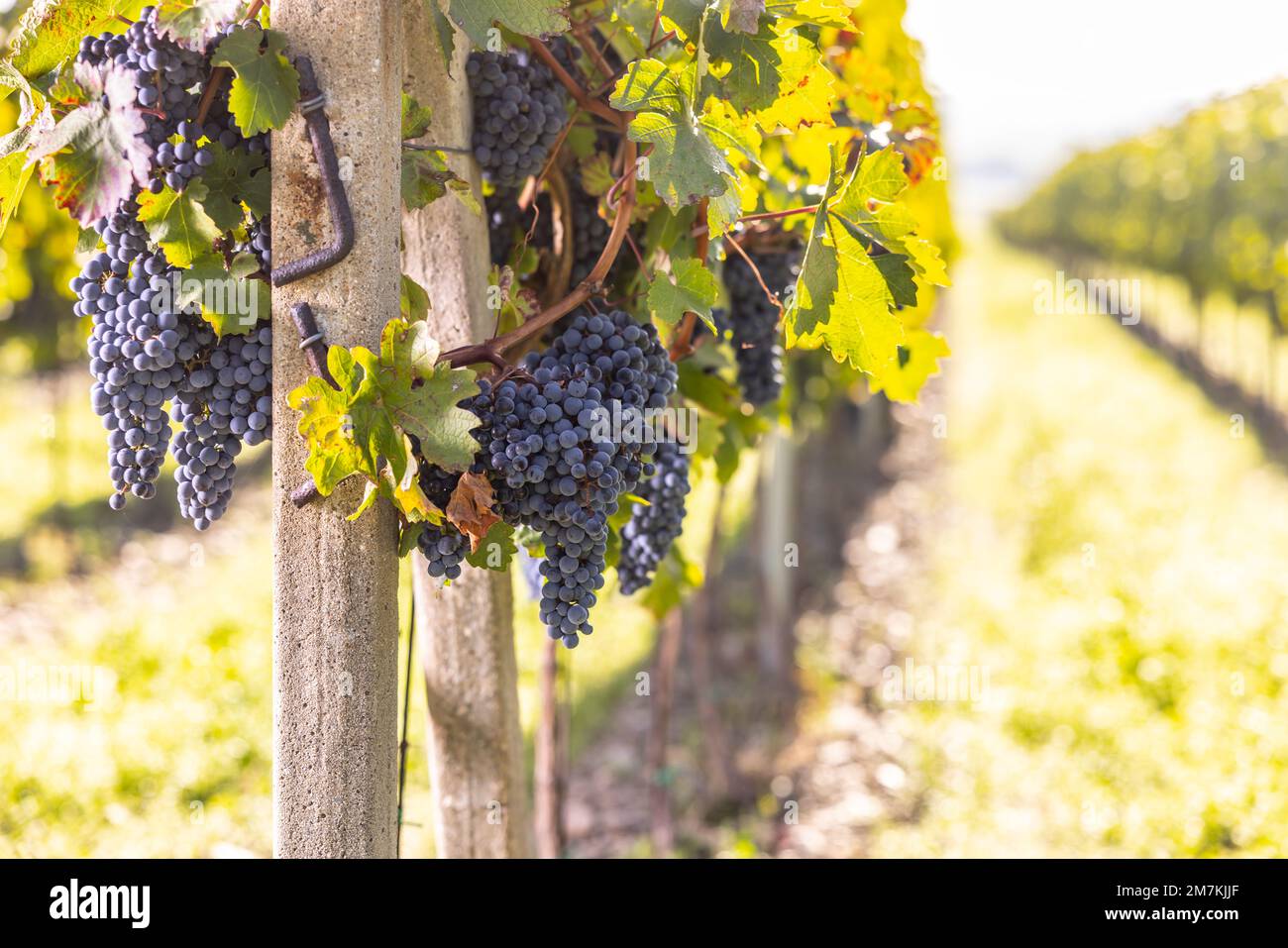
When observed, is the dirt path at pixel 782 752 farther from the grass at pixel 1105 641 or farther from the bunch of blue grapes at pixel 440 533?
the bunch of blue grapes at pixel 440 533

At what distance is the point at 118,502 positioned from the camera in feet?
4.69

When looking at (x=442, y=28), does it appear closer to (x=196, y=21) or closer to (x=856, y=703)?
(x=196, y=21)

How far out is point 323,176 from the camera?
1.31m

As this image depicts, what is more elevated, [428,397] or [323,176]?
[323,176]

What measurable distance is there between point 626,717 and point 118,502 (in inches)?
201

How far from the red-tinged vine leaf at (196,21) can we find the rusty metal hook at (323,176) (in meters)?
0.10

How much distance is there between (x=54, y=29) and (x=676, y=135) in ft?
2.63

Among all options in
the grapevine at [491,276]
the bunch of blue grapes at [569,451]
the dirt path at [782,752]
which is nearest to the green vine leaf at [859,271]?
the grapevine at [491,276]

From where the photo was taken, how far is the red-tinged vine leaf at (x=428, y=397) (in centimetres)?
128

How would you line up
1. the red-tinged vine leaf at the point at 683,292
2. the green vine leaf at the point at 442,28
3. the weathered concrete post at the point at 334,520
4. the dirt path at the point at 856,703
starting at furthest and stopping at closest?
1. the dirt path at the point at 856,703
2. the red-tinged vine leaf at the point at 683,292
3. the green vine leaf at the point at 442,28
4. the weathered concrete post at the point at 334,520

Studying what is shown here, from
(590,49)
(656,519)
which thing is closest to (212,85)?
(590,49)

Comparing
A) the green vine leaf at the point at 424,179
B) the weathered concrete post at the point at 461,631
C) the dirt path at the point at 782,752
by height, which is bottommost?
the dirt path at the point at 782,752

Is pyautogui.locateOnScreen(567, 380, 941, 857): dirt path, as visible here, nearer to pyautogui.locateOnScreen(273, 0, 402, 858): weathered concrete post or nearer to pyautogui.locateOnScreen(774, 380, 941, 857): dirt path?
pyautogui.locateOnScreen(774, 380, 941, 857): dirt path

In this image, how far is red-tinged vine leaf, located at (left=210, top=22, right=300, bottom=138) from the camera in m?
1.24
